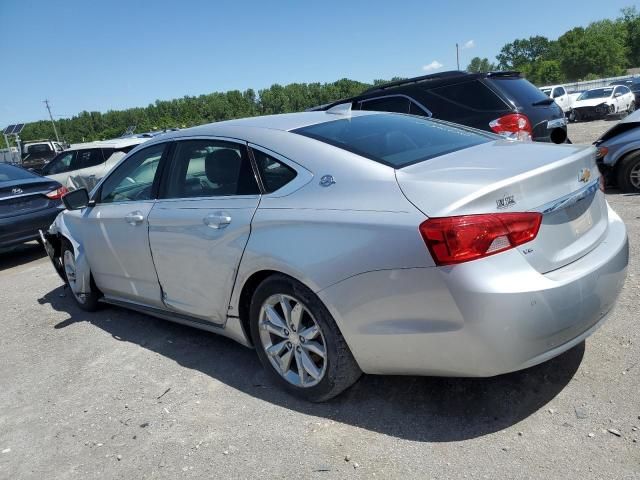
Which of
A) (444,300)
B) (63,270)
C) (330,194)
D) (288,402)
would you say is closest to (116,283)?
(63,270)

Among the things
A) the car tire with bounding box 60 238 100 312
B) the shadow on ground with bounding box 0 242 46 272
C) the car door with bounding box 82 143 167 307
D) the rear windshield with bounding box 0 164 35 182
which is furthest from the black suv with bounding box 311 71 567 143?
the shadow on ground with bounding box 0 242 46 272

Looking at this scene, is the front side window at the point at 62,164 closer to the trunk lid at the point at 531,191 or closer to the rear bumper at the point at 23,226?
the rear bumper at the point at 23,226

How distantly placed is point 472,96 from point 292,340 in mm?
4625

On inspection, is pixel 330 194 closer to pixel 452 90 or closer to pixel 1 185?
pixel 452 90

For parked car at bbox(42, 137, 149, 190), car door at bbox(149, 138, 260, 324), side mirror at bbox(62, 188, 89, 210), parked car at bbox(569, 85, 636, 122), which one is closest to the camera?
car door at bbox(149, 138, 260, 324)

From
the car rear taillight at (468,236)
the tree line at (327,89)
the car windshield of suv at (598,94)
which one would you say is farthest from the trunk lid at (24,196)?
the tree line at (327,89)

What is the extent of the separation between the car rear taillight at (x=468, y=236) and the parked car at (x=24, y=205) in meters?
7.11

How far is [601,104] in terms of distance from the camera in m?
24.3

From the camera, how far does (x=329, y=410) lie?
2945mm

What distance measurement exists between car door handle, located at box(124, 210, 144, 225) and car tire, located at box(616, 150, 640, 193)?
234 inches

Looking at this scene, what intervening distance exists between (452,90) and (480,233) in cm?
488

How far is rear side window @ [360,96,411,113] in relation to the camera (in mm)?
7098

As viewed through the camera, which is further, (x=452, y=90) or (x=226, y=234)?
(x=452, y=90)

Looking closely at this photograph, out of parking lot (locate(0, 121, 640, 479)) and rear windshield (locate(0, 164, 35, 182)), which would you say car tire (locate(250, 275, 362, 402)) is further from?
rear windshield (locate(0, 164, 35, 182))
